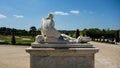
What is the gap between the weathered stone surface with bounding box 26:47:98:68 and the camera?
724cm

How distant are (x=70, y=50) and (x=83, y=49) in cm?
43

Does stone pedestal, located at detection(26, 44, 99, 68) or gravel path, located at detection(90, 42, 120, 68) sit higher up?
stone pedestal, located at detection(26, 44, 99, 68)

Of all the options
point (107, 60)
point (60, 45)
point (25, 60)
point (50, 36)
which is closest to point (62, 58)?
point (60, 45)

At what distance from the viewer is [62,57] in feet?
24.2

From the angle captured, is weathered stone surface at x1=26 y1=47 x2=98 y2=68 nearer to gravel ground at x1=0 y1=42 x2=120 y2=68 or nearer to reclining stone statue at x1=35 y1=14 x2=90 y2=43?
reclining stone statue at x1=35 y1=14 x2=90 y2=43

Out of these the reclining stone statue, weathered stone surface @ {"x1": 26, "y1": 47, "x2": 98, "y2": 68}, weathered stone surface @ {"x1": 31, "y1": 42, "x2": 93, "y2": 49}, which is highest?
the reclining stone statue

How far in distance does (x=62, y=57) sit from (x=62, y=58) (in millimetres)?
34

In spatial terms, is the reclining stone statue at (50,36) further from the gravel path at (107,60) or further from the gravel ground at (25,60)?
the gravel path at (107,60)

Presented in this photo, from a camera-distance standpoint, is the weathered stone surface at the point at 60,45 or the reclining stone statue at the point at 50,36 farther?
the reclining stone statue at the point at 50,36

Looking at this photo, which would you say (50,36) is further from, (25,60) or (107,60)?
(107,60)

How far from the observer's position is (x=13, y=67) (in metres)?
11.9

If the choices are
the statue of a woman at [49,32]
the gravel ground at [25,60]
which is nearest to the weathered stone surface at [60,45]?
the statue of a woman at [49,32]

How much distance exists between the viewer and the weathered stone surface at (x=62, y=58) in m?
7.24

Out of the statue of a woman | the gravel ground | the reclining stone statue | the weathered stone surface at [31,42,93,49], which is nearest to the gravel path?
the gravel ground
